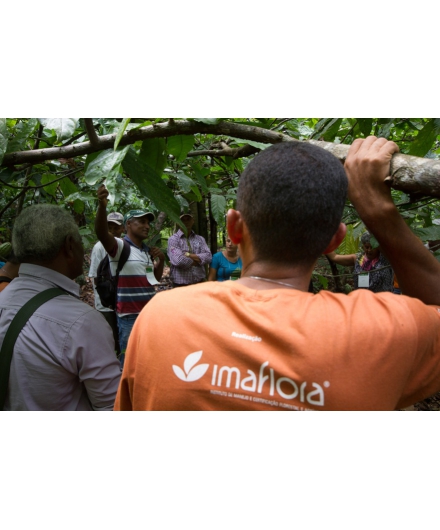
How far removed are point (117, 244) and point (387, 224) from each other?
10.8 feet

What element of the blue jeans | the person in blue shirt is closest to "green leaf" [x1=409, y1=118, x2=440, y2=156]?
the blue jeans

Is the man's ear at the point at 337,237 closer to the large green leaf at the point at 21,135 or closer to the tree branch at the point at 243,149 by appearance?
the tree branch at the point at 243,149

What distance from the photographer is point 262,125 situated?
5.07 ft

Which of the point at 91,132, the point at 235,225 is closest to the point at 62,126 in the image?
the point at 91,132

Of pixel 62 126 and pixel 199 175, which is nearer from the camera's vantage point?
pixel 62 126

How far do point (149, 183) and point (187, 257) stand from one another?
3691 millimetres

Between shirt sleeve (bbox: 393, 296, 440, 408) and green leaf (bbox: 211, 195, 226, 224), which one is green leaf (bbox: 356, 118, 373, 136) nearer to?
shirt sleeve (bbox: 393, 296, 440, 408)

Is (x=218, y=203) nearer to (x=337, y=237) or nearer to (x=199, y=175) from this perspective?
Result: (x=199, y=175)

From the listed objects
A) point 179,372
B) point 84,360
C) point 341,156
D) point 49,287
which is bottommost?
point 84,360

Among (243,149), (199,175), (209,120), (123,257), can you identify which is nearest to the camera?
(209,120)

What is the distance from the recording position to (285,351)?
2.45 feet
